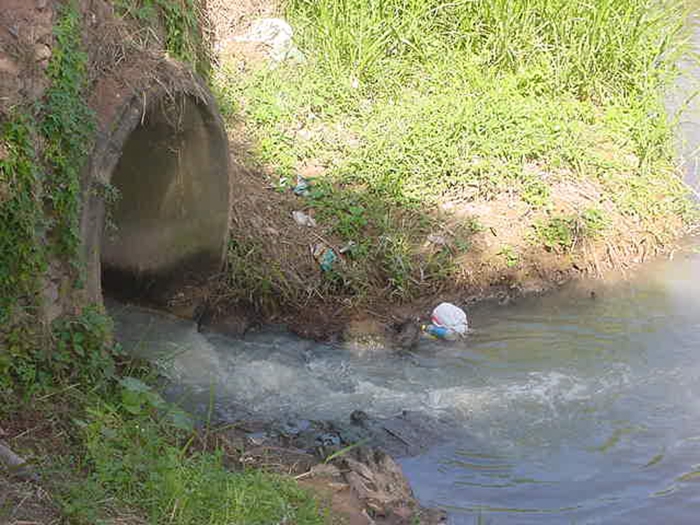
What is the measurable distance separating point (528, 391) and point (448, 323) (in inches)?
28.7

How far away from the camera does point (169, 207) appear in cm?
598

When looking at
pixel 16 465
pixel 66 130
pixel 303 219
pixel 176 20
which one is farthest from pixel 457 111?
pixel 16 465

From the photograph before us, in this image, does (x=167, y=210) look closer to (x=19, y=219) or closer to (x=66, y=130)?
(x=66, y=130)

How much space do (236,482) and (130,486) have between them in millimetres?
410

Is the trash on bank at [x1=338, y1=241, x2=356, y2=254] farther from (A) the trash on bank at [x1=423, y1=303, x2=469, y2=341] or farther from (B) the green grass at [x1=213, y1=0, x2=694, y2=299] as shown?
(A) the trash on bank at [x1=423, y1=303, x2=469, y2=341]

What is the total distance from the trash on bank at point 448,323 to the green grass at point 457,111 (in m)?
0.32

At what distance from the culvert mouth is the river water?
0.80 feet

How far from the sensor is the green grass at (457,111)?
22.3ft

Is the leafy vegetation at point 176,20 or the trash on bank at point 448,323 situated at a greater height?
the leafy vegetation at point 176,20

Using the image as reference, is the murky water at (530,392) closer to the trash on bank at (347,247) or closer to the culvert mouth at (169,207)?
the culvert mouth at (169,207)

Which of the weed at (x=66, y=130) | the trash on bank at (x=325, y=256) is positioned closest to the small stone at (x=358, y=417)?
the trash on bank at (x=325, y=256)

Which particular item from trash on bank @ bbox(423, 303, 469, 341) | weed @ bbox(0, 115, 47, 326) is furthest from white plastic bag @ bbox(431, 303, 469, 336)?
weed @ bbox(0, 115, 47, 326)

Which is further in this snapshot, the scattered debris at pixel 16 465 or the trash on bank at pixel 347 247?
the trash on bank at pixel 347 247

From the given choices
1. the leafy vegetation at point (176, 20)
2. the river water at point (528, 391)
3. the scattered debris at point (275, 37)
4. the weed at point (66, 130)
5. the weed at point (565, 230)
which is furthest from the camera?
the scattered debris at point (275, 37)
